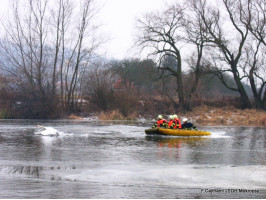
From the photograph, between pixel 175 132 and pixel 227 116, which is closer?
pixel 175 132

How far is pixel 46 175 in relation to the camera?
561 inches

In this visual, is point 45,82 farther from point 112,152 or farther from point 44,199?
point 44,199

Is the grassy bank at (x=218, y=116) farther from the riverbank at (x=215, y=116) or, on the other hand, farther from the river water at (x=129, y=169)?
the river water at (x=129, y=169)

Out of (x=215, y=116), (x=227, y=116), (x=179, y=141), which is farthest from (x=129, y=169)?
(x=227, y=116)

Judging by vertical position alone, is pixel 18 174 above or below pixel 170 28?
below

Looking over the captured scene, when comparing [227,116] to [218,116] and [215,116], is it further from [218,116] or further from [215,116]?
[215,116]

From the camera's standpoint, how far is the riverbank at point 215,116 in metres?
46.9

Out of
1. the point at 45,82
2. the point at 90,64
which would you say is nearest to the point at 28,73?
the point at 45,82

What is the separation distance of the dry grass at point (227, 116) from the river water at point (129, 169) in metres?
21.3

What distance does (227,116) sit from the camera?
49.2m

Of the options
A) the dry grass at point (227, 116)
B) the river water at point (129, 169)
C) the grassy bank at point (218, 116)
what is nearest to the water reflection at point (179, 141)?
the river water at point (129, 169)

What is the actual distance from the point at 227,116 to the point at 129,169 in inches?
1380

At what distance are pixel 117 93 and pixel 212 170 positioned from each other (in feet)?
111

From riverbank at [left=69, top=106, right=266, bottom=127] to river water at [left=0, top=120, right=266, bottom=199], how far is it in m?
21.2
